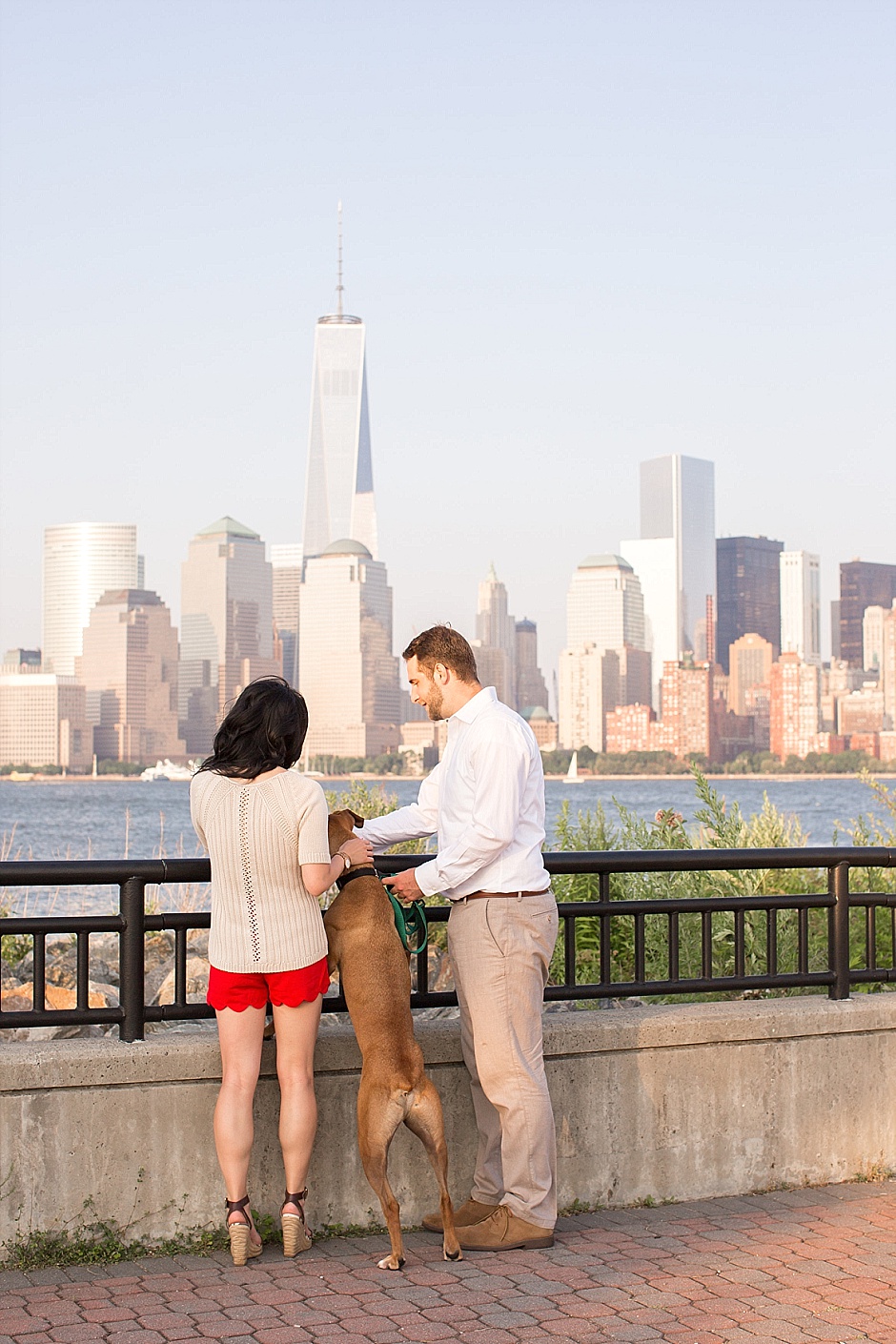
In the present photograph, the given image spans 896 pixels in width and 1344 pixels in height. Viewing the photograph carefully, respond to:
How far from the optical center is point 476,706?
5.36 metres

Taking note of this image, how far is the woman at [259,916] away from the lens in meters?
5.04

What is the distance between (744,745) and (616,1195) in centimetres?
13665

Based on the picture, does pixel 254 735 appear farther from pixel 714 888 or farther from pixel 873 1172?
pixel 714 888

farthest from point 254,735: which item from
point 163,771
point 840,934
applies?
point 163,771

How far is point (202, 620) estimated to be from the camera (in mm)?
187375

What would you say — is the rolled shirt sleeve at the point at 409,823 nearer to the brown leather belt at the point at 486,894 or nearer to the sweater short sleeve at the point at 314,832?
the brown leather belt at the point at 486,894

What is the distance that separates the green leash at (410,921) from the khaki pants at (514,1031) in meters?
0.17

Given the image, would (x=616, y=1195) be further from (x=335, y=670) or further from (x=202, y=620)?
(x=202, y=620)

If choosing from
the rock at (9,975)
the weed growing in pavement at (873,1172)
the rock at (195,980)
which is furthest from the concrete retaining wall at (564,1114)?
the rock at (9,975)

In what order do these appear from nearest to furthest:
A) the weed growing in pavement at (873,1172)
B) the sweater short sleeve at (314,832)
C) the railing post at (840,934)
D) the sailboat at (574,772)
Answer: the sweater short sleeve at (314,832)
the weed growing in pavement at (873,1172)
the railing post at (840,934)
the sailboat at (574,772)

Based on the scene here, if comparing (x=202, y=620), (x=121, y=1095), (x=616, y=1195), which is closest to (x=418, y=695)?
(x=121, y=1095)

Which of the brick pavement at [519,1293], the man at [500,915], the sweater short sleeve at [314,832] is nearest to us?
the brick pavement at [519,1293]

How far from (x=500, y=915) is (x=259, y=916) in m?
0.85

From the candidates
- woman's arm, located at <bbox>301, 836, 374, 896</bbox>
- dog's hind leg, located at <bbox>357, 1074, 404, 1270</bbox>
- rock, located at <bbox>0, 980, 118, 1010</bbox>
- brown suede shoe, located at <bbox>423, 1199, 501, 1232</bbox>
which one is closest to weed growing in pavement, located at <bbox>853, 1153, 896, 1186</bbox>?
brown suede shoe, located at <bbox>423, 1199, 501, 1232</bbox>
